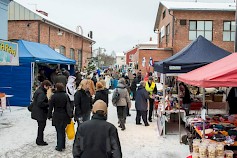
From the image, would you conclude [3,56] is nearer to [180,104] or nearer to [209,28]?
[180,104]

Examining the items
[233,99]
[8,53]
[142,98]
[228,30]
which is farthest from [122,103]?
[228,30]

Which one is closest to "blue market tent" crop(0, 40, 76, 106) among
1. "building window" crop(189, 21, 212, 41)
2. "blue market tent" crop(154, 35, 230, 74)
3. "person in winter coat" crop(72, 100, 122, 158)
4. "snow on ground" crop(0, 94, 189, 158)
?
"snow on ground" crop(0, 94, 189, 158)

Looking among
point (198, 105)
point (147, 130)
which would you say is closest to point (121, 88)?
Result: point (147, 130)

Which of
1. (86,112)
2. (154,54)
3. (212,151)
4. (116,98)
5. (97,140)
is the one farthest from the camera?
(154,54)

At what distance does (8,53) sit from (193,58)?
6922 mm

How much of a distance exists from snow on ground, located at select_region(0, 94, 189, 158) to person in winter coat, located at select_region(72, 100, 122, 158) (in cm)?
350

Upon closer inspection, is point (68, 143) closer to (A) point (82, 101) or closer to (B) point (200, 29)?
(A) point (82, 101)

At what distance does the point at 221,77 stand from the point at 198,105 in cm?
593

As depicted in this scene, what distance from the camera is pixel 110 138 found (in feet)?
13.1

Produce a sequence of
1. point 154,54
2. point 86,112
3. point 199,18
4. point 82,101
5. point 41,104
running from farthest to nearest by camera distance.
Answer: point 154,54
point 199,18
point 86,112
point 82,101
point 41,104

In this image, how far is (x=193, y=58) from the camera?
8953mm

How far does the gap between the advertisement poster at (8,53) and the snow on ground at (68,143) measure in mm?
2227

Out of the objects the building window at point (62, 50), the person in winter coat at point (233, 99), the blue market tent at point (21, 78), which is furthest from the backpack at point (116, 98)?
the building window at point (62, 50)

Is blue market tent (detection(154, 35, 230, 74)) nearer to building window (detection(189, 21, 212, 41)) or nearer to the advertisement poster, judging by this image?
the advertisement poster
